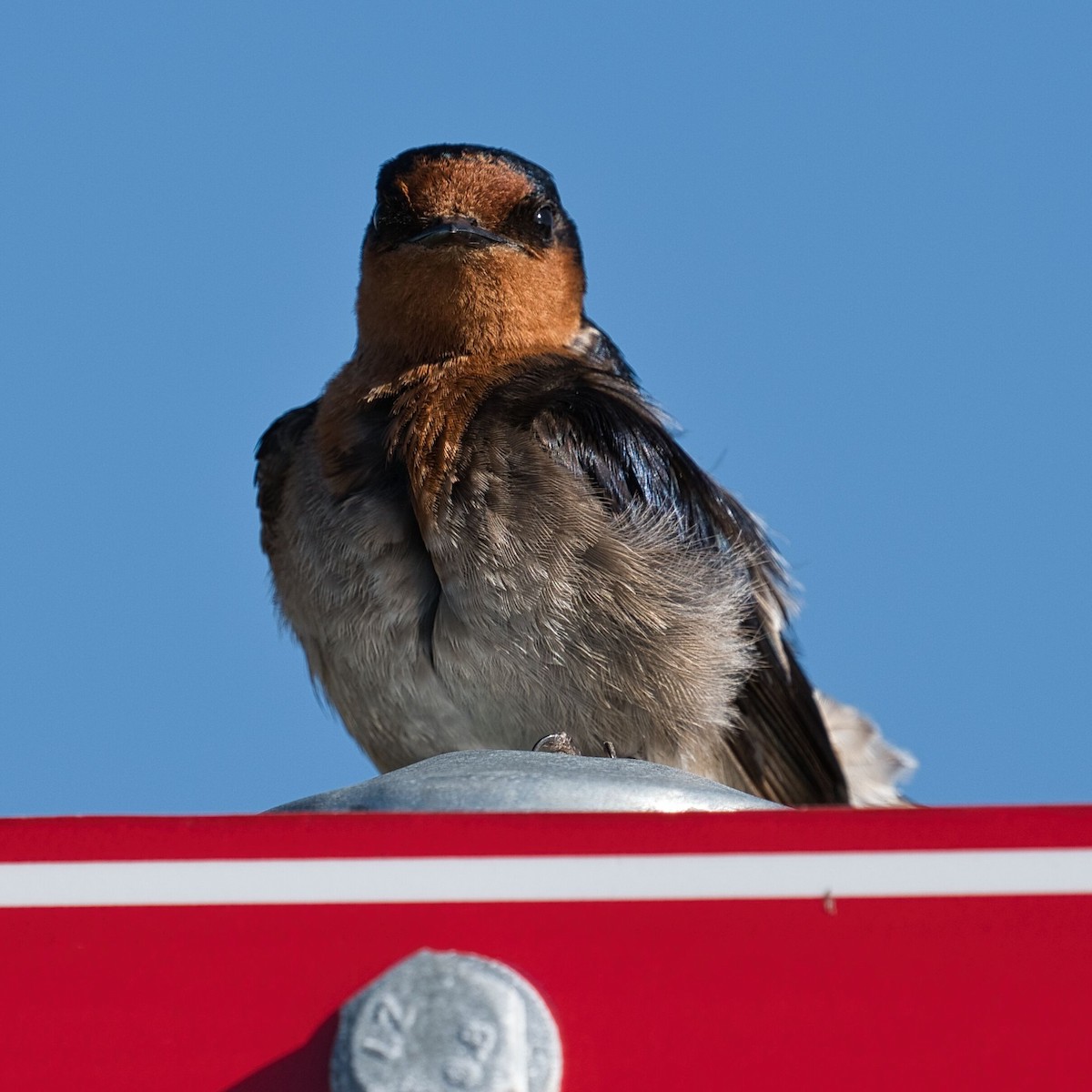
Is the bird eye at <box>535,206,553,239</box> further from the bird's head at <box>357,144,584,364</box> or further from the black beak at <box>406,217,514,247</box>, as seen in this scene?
the black beak at <box>406,217,514,247</box>

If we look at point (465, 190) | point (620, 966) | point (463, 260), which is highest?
point (465, 190)

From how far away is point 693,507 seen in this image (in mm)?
5406

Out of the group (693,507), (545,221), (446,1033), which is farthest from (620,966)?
(545,221)

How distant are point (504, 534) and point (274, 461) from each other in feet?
4.17

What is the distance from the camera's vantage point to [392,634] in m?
4.72

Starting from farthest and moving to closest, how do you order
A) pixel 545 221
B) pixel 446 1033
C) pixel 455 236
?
pixel 545 221 < pixel 455 236 < pixel 446 1033

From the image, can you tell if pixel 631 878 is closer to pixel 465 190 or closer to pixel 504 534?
pixel 504 534

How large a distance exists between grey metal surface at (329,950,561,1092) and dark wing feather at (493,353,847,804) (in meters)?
3.29

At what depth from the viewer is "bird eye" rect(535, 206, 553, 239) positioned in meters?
5.57

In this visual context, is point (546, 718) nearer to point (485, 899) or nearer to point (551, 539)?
point (551, 539)

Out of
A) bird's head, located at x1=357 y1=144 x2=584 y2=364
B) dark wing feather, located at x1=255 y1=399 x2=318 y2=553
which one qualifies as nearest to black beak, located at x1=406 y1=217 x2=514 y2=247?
bird's head, located at x1=357 y1=144 x2=584 y2=364

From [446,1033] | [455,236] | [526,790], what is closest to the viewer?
[446,1033]

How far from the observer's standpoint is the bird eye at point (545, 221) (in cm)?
557

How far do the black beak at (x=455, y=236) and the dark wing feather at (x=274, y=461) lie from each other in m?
0.67
